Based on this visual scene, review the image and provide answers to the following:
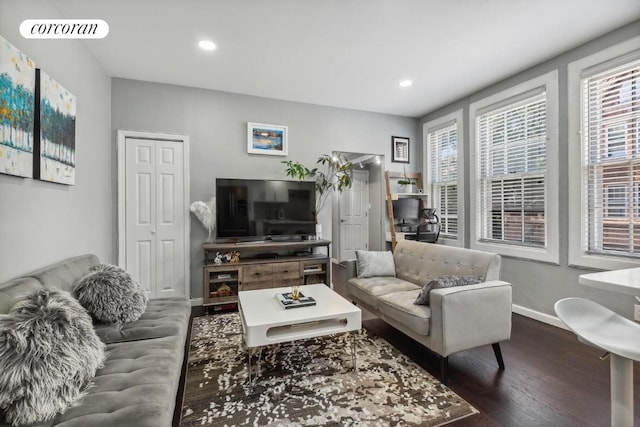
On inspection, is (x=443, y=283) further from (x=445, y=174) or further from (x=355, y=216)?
(x=355, y=216)

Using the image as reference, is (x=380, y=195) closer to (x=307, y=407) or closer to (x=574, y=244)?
(x=574, y=244)

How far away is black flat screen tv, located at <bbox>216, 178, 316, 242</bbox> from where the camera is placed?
3445 millimetres

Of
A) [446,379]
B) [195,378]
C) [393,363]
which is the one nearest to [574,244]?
[446,379]

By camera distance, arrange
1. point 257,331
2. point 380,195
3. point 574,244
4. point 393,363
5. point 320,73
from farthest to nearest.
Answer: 1. point 380,195
2. point 320,73
3. point 574,244
4. point 393,363
5. point 257,331

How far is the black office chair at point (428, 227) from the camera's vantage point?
427cm

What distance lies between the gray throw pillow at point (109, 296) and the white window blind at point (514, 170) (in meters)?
3.79

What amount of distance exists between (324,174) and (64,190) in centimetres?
289

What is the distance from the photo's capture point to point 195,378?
6.40 ft

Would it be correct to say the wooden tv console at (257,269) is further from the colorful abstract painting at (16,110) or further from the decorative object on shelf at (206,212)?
the colorful abstract painting at (16,110)

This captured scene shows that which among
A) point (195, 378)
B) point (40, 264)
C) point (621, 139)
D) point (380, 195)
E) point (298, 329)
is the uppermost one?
point (621, 139)

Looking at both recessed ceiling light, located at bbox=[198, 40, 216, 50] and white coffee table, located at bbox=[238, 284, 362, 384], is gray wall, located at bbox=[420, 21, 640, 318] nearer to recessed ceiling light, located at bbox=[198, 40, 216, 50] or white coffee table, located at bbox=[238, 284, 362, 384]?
white coffee table, located at bbox=[238, 284, 362, 384]

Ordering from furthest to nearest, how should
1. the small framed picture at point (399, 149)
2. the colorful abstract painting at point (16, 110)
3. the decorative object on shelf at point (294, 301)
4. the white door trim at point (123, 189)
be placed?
the small framed picture at point (399, 149)
the white door trim at point (123, 189)
the decorative object on shelf at point (294, 301)
the colorful abstract painting at point (16, 110)

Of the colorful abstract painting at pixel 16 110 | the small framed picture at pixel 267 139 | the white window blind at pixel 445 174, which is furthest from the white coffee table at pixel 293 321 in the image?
the white window blind at pixel 445 174

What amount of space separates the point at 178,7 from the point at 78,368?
2.40 metres
